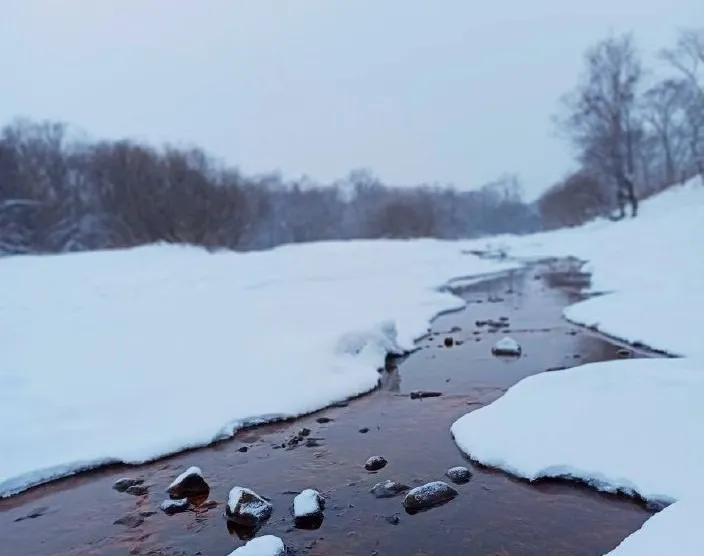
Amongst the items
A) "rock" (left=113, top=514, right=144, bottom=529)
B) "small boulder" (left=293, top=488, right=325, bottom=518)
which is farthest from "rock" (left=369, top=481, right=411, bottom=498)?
"rock" (left=113, top=514, right=144, bottom=529)

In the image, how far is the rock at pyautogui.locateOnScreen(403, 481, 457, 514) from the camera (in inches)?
191

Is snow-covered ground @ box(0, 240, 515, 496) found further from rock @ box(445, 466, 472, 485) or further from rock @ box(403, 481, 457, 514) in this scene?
rock @ box(403, 481, 457, 514)

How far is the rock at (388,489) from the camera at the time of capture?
5090 mm

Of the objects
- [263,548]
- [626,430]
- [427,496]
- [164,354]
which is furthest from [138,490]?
[626,430]

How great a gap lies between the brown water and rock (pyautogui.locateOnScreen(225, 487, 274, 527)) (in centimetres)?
10

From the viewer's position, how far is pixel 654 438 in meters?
5.14

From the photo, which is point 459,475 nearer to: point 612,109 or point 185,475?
point 185,475

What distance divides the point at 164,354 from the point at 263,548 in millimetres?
5450

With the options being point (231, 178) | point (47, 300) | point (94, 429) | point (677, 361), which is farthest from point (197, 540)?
point (231, 178)

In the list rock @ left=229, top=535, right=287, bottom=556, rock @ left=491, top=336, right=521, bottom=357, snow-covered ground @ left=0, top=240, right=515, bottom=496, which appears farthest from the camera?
rock @ left=491, top=336, right=521, bottom=357

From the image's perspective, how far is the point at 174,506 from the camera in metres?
5.01

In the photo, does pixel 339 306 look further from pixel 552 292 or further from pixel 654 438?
pixel 654 438

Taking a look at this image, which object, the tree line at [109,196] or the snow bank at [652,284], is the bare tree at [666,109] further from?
the tree line at [109,196]

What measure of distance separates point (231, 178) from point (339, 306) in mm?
24608
